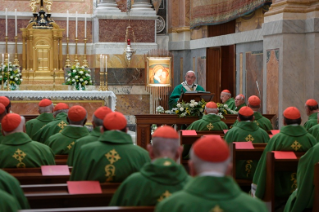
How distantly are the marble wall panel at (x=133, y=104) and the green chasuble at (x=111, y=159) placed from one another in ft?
36.3

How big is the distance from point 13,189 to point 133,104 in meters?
12.1

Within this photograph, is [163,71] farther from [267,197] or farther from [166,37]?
[267,197]

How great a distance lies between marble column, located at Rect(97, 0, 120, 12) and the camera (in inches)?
629

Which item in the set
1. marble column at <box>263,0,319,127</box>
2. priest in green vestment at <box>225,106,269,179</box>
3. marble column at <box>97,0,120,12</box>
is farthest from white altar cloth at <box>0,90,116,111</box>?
priest in green vestment at <box>225,106,269,179</box>

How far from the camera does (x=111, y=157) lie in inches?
186

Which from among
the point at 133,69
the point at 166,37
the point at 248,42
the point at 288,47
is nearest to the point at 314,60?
the point at 288,47

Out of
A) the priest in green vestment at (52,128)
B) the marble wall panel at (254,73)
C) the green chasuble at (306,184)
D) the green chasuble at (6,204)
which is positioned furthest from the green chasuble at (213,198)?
the marble wall panel at (254,73)

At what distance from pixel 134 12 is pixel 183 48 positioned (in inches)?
78.6

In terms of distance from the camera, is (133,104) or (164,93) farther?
(133,104)

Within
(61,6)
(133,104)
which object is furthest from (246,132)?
(61,6)

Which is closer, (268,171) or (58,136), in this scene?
(268,171)

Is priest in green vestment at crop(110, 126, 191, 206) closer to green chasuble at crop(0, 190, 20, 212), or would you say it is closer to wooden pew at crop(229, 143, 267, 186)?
green chasuble at crop(0, 190, 20, 212)

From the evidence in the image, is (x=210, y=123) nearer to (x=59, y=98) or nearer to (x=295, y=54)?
(x=295, y=54)

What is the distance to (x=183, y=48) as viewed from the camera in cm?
1720
